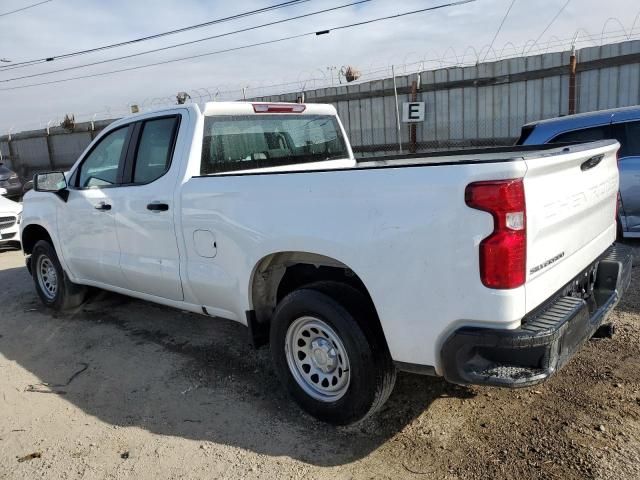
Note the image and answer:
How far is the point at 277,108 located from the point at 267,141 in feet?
1.04

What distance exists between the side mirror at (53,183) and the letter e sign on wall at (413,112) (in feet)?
27.1

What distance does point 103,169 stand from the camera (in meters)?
4.96

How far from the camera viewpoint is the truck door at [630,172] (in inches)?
256

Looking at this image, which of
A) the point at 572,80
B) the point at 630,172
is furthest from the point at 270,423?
the point at 572,80

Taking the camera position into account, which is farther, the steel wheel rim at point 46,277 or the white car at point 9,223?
the white car at point 9,223

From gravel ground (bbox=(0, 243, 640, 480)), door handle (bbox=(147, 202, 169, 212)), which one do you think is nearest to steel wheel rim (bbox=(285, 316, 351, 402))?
gravel ground (bbox=(0, 243, 640, 480))

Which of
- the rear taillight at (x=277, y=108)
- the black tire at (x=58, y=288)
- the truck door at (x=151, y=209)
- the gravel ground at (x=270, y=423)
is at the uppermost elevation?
the rear taillight at (x=277, y=108)

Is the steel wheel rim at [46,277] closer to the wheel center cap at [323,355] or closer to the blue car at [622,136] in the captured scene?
the wheel center cap at [323,355]

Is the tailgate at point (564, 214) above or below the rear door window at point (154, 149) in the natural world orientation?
below

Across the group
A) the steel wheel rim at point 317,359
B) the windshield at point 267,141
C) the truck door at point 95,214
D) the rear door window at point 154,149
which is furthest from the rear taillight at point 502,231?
the truck door at point 95,214

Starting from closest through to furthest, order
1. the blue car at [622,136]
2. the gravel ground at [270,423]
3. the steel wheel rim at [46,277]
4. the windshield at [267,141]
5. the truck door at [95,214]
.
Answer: the gravel ground at [270,423], the windshield at [267,141], the truck door at [95,214], the steel wheel rim at [46,277], the blue car at [622,136]

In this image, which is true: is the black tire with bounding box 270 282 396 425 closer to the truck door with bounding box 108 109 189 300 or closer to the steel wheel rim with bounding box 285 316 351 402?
the steel wheel rim with bounding box 285 316 351 402

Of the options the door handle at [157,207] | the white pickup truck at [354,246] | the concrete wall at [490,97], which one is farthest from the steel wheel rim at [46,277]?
the concrete wall at [490,97]

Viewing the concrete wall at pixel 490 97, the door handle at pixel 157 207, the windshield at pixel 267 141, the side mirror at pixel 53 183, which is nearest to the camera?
the door handle at pixel 157 207
